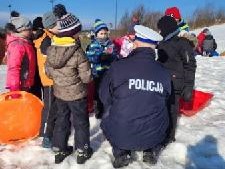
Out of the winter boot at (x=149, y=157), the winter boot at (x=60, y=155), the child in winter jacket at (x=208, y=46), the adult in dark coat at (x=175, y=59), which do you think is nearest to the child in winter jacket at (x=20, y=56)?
the winter boot at (x=60, y=155)

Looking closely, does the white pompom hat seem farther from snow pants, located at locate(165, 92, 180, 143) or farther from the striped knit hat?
snow pants, located at locate(165, 92, 180, 143)

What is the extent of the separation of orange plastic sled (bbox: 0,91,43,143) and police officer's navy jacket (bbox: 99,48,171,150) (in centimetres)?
123

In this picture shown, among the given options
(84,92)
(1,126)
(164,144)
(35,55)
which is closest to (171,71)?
(164,144)

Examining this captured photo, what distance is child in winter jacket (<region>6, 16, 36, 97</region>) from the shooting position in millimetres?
5281

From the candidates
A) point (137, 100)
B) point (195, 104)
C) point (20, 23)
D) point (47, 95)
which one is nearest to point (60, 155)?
point (47, 95)

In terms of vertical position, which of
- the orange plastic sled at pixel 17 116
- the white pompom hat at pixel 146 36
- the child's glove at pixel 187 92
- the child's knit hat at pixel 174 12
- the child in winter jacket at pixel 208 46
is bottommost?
the child in winter jacket at pixel 208 46

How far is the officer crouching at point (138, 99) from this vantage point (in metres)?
4.54

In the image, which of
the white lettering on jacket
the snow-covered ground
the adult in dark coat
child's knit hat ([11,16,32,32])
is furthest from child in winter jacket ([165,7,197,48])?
child's knit hat ([11,16,32,32])

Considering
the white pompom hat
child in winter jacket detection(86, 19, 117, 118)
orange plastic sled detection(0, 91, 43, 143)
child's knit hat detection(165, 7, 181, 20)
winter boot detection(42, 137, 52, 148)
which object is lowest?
winter boot detection(42, 137, 52, 148)

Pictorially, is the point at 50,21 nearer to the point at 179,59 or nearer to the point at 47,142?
the point at 47,142

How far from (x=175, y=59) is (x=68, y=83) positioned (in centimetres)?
148

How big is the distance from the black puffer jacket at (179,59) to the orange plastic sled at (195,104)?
43.7 inches

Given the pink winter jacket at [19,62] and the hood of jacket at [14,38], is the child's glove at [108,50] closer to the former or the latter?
the pink winter jacket at [19,62]

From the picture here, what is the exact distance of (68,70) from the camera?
180 inches
